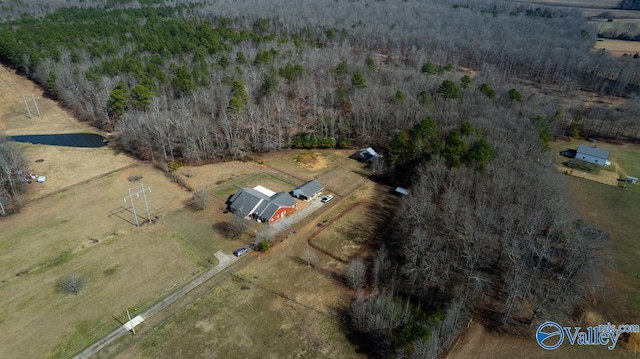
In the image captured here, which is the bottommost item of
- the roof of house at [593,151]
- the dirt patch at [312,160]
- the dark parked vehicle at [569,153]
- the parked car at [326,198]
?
the parked car at [326,198]

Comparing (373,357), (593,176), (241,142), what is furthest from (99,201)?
(593,176)

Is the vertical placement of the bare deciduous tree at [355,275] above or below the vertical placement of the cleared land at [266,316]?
above

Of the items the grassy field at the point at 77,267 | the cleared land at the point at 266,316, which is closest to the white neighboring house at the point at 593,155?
the cleared land at the point at 266,316

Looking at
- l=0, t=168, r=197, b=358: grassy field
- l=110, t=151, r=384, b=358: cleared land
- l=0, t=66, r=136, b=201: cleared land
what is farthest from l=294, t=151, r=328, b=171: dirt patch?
Result: l=0, t=66, r=136, b=201: cleared land

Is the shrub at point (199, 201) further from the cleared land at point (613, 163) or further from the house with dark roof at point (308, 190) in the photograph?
the cleared land at point (613, 163)

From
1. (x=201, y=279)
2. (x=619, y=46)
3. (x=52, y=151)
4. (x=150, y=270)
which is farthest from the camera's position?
(x=619, y=46)

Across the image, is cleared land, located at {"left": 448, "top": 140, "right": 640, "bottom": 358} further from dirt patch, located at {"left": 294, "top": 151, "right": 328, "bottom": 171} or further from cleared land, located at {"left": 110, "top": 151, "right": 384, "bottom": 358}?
dirt patch, located at {"left": 294, "top": 151, "right": 328, "bottom": 171}

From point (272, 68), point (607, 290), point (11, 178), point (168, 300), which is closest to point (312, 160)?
point (272, 68)

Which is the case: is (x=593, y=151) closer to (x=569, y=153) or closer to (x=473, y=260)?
(x=569, y=153)
